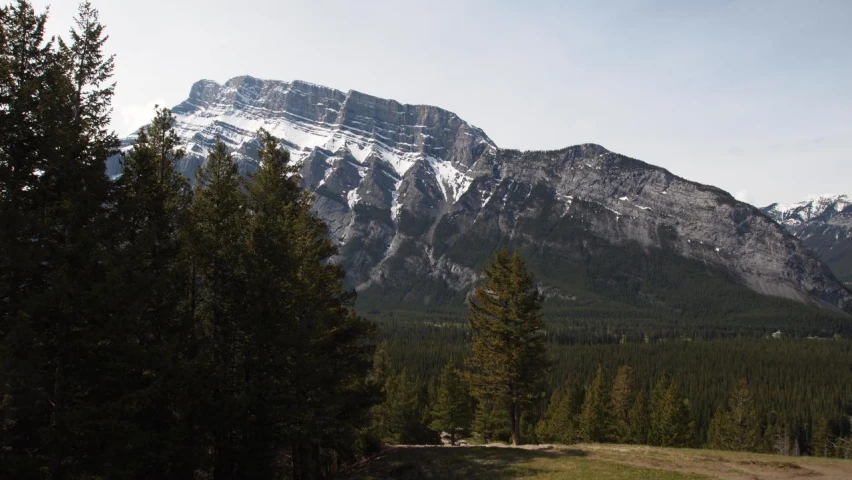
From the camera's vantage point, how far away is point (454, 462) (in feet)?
79.2

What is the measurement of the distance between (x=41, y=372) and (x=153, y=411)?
4030mm

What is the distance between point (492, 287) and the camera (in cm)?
3419

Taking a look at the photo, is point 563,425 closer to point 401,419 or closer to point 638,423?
point 638,423

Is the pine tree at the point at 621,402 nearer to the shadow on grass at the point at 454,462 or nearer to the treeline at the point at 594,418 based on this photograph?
the treeline at the point at 594,418

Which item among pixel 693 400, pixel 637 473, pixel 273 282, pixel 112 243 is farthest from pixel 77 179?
pixel 693 400

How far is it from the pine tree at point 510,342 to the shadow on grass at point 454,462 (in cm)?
553

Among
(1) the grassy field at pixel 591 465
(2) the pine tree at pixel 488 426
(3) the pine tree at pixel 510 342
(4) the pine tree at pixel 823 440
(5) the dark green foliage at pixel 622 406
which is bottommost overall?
(4) the pine tree at pixel 823 440

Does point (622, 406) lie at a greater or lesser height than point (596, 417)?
greater

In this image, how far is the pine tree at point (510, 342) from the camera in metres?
32.5

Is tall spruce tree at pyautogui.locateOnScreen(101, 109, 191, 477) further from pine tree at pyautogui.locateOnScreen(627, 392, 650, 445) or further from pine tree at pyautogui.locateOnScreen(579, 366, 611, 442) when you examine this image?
pine tree at pyautogui.locateOnScreen(627, 392, 650, 445)

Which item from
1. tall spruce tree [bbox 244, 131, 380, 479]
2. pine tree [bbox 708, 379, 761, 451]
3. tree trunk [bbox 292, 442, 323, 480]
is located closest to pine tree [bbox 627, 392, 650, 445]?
pine tree [bbox 708, 379, 761, 451]

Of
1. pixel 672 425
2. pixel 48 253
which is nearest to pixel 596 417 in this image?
pixel 672 425

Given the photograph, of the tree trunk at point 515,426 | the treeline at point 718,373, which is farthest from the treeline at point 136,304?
the treeline at point 718,373

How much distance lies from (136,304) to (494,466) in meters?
15.7
